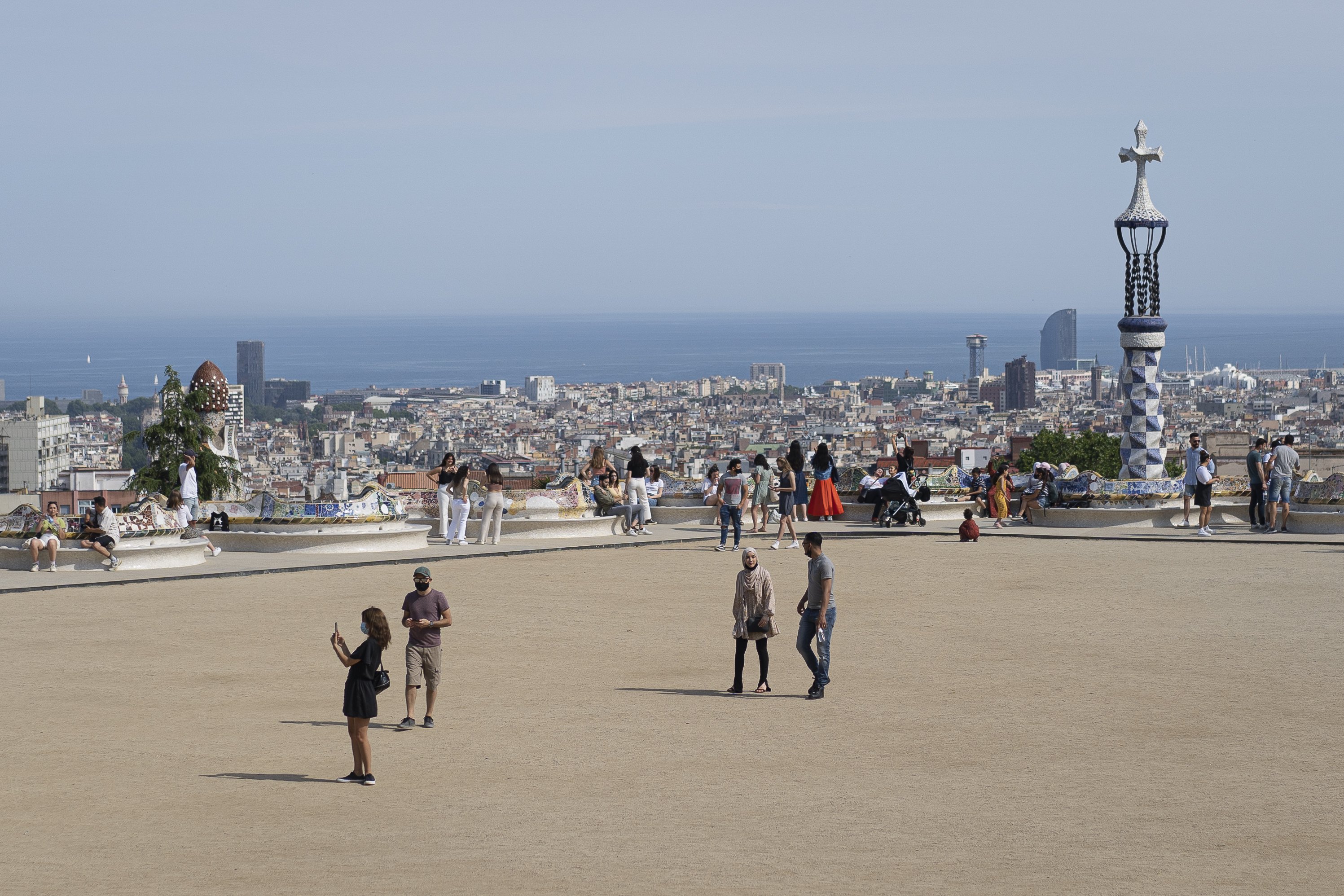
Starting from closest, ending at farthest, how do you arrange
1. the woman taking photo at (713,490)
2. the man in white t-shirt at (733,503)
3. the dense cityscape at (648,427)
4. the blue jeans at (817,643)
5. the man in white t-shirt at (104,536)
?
the blue jeans at (817,643), the man in white t-shirt at (104,536), the man in white t-shirt at (733,503), the woman taking photo at (713,490), the dense cityscape at (648,427)

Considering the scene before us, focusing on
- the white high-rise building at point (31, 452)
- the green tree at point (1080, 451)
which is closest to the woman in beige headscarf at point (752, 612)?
the green tree at point (1080, 451)

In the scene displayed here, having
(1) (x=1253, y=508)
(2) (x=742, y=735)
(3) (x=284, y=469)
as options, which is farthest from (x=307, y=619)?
(3) (x=284, y=469)

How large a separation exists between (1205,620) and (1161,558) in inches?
212

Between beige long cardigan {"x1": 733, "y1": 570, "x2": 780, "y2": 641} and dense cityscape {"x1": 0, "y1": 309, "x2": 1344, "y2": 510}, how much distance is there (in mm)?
14143

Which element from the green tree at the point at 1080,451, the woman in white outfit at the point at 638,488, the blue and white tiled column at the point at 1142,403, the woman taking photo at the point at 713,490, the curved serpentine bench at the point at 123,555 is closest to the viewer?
the curved serpentine bench at the point at 123,555

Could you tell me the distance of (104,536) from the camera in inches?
781

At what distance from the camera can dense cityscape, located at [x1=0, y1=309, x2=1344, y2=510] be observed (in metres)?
69.3

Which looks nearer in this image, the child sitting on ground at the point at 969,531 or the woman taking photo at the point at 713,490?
the child sitting on ground at the point at 969,531

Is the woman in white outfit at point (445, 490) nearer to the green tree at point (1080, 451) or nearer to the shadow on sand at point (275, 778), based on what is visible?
the shadow on sand at point (275, 778)

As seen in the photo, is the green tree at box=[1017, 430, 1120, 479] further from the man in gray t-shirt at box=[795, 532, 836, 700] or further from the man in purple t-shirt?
the man in purple t-shirt

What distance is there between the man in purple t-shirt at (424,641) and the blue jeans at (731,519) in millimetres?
10474

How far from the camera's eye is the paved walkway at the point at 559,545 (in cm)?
1936

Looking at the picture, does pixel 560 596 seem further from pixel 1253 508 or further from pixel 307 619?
pixel 1253 508

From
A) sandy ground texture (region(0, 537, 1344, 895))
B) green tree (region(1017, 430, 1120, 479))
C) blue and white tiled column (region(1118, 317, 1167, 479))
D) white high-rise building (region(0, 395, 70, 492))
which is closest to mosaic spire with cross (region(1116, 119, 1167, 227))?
blue and white tiled column (region(1118, 317, 1167, 479))
